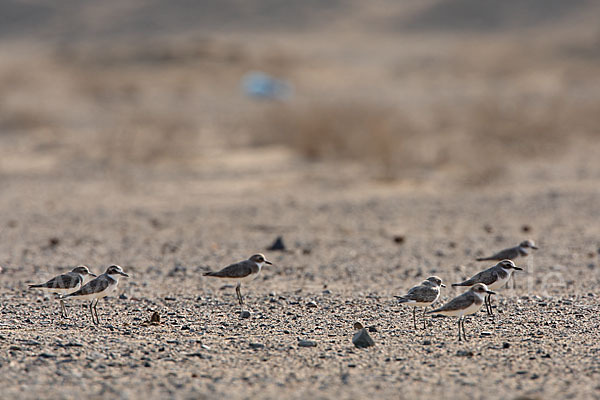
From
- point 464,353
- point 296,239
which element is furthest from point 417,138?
point 464,353

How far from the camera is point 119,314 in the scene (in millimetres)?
8242

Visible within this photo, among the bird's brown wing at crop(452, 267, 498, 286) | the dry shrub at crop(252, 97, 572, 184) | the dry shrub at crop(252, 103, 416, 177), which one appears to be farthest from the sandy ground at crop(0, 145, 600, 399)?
the dry shrub at crop(252, 103, 416, 177)

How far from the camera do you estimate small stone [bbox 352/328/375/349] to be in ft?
22.9

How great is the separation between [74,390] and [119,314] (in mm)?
2399

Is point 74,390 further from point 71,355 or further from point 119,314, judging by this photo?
point 119,314

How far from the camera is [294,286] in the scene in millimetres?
9703

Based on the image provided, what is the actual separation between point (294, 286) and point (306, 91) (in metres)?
38.4

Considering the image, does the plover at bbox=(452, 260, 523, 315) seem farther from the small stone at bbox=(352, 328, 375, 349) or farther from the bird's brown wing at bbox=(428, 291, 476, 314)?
the small stone at bbox=(352, 328, 375, 349)

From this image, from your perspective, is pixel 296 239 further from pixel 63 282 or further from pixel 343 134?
pixel 343 134

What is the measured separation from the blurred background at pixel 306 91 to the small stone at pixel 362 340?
1091 centimetres

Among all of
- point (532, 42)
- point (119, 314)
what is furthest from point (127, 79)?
point (119, 314)

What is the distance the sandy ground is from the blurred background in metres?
1.51

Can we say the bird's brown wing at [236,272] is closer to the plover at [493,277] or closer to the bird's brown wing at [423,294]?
the bird's brown wing at [423,294]

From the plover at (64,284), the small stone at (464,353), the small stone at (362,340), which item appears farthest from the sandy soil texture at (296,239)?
the plover at (64,284)
